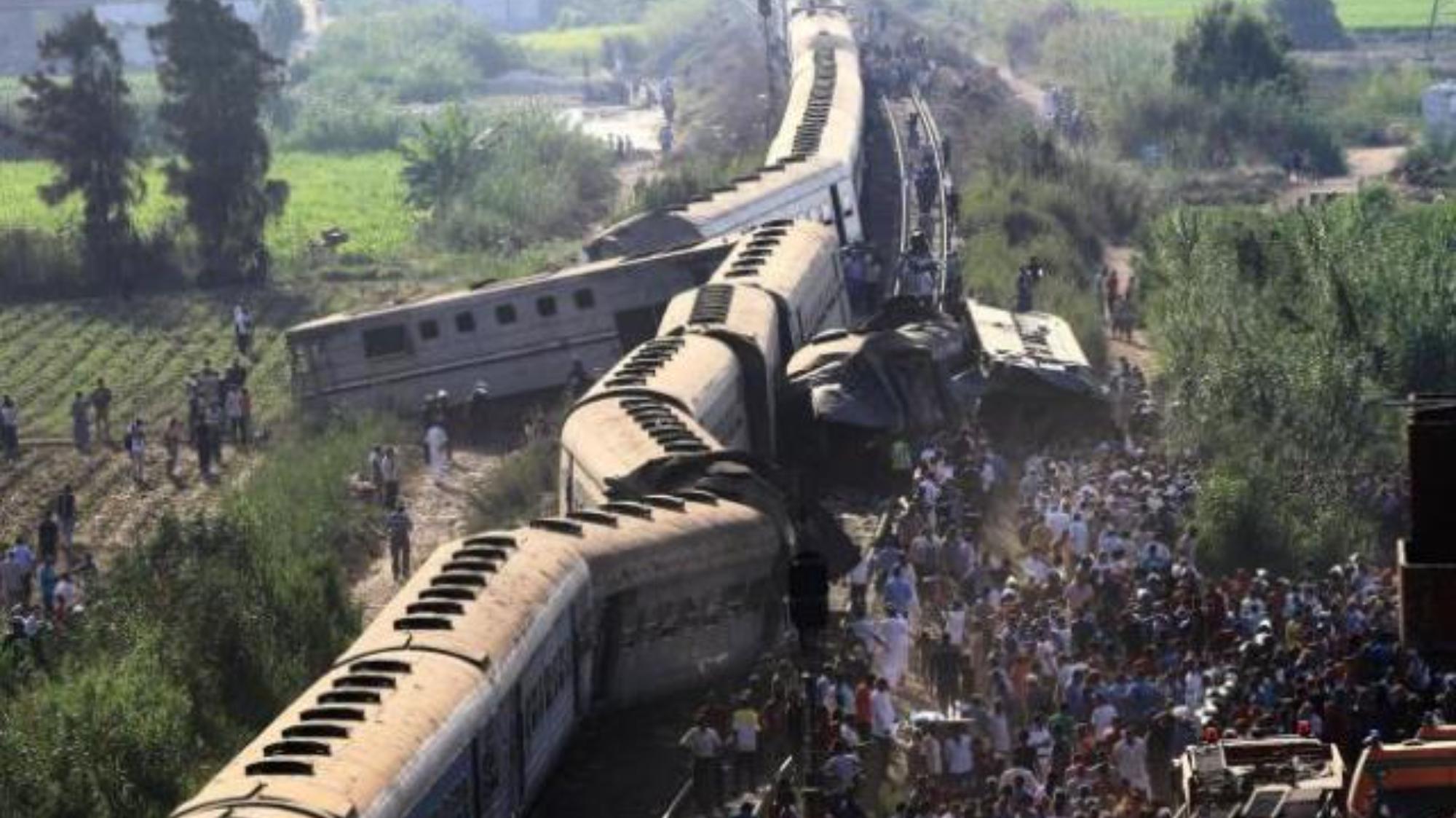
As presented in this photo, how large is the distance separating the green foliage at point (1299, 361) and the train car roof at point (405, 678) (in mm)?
12669

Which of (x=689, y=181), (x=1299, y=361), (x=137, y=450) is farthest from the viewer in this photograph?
(x=689, y=181)

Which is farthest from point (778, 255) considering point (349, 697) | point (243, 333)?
point (349, 697)

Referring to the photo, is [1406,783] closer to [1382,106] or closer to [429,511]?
[429,511]

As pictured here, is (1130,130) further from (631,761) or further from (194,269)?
(631,761)

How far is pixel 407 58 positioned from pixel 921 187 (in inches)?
2904

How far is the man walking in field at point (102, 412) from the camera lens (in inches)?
1924

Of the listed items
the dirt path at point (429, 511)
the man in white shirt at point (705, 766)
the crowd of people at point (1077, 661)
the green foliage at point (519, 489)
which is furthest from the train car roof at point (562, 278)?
the man in white shirt at point (705, 766)

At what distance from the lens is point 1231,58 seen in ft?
287

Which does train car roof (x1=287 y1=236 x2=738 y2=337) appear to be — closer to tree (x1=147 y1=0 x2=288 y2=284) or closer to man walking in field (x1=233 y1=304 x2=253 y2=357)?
man walking in field (x1=233 y1=304 x2=253 y2=357)

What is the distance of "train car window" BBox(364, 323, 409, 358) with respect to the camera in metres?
46.5

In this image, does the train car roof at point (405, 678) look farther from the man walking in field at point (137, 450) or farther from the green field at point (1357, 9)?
the green field at point (1357, 9)

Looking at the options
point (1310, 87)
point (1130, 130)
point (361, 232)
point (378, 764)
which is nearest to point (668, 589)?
Answer: point (378, 764)

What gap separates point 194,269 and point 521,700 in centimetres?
4390

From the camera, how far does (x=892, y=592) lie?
98.6 feet
